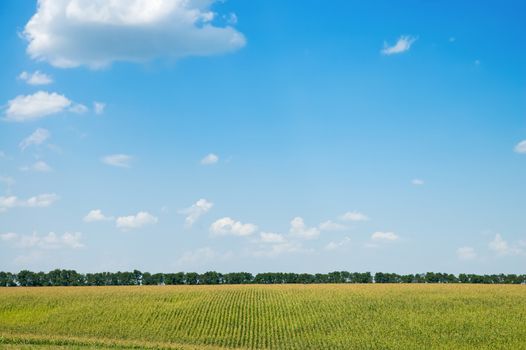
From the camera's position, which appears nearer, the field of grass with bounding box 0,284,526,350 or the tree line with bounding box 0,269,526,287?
the field of grass with bounding box 0,284,526,350

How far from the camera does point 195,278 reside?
144m

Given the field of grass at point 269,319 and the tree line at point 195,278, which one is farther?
the tree line at point 195,278

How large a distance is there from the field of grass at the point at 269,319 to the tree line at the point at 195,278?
60103 mm

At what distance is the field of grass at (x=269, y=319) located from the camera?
163 feet

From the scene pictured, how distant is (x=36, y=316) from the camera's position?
65812mm

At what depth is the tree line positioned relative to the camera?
139000 mm

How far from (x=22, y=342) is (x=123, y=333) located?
1116cm

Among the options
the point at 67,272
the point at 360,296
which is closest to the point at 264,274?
the point at 67,272

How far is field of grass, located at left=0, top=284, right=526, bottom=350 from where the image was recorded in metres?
49.7

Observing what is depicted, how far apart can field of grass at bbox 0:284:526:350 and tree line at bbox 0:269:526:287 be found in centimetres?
6010

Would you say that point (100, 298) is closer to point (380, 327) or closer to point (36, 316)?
point (36, 316)

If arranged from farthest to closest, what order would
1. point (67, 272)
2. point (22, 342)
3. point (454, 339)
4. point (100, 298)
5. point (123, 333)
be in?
1. point (67, 272)
2. point (100, 298)
3. point (123, 333)
4. point (454, 339)
5. point (22, 342)

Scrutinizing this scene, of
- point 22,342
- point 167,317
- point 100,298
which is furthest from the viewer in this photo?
point 100,298

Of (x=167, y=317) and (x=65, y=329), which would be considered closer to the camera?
(x=65, y=329)
